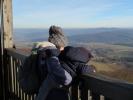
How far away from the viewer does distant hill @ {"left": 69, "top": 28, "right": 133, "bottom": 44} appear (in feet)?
29.3

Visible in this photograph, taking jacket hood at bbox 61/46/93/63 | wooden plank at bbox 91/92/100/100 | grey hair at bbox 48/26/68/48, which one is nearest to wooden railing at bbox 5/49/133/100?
wooden plank at bbox 91/92/100/100

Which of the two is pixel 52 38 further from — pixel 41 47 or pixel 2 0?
pixel 2 0

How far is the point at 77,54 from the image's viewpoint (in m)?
3.70

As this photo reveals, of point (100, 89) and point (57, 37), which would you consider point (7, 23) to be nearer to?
point (57, 37)

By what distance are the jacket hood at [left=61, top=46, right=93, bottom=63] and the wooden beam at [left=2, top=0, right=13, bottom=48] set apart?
318cm

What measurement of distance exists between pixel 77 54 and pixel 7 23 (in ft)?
11.1

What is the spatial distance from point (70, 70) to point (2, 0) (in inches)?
131

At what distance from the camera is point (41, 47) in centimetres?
404

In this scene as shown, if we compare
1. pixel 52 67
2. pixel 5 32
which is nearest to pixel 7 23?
pixel 5 32

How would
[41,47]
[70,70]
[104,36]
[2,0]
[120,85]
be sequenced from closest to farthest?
[120,85] < [70,70] < [41,47] < [2,0] < [104,36]

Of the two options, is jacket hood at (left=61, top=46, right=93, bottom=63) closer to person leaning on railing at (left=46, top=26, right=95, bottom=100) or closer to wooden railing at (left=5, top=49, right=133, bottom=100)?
person leaning on railing at (left=46, top=26, right=95, bottom=100)

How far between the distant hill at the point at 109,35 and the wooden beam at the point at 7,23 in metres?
2.22

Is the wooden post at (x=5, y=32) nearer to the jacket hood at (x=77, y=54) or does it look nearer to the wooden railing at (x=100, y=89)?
the wooden railing at (x=100, y=89)

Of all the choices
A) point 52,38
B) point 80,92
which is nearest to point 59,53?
Result: point 52,38
